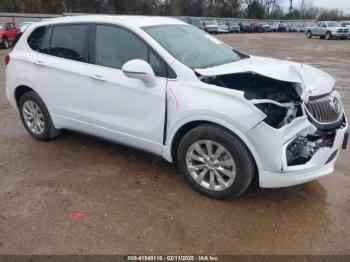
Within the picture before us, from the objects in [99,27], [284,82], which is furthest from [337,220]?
[99,27]

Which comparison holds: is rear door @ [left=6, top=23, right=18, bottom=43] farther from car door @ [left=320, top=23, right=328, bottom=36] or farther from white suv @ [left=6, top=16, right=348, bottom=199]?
car door @ [left=320, top=23, right=328, bottom=36]

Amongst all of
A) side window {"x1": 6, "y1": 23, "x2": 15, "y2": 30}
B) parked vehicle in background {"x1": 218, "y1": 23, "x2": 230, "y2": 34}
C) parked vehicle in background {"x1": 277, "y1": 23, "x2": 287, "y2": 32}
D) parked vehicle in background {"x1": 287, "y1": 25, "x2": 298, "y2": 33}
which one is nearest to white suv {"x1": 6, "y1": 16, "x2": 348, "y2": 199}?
side window {"x1": 6, "y1": 23, "x2": 15, "y2": 30}

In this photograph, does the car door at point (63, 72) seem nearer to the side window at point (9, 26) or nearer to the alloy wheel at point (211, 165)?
the alloy wheel at point (211, 165)

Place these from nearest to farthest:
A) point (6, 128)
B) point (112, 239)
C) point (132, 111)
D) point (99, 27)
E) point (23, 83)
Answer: point (112, 239), point (132, 111), point (99, 27), point (23, 83), point (6, 128)

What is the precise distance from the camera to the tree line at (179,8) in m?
40.2

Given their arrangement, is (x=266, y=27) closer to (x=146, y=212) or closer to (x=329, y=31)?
(x=329, y=31)

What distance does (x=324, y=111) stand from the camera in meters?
3.34

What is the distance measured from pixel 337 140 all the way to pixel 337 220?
0.76m

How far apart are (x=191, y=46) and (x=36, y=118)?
2532 mm

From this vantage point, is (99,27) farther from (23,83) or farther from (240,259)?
(240,259)

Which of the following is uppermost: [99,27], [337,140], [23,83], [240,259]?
[99,27]

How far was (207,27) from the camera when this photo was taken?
38.6 metres

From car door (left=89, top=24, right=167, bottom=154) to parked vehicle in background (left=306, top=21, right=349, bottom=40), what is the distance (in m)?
33.9

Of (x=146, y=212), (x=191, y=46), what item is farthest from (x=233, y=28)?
(x=146, y=212)
